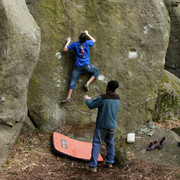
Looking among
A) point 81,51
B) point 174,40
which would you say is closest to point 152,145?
point 81,51

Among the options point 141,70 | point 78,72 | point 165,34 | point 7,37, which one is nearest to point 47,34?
point 78,72

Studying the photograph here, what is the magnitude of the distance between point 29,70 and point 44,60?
1.23m

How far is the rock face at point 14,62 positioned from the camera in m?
4.72

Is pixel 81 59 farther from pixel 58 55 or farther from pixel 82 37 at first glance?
pixel 58 55

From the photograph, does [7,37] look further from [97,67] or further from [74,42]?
[97,67]

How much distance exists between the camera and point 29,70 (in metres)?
5.32

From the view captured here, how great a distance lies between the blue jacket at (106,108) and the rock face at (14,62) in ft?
4.63

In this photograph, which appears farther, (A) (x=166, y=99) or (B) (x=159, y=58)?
(A) (x=166, y=99)

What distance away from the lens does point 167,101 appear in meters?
8.23

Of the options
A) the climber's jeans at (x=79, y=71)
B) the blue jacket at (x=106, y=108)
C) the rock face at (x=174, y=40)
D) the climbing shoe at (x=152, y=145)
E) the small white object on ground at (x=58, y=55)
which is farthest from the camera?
the rock face at (x=174, y=40)

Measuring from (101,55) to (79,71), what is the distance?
0.70m

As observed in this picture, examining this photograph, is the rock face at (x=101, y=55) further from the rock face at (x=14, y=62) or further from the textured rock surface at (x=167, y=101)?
the textured rock surface at (x=167, y=101)

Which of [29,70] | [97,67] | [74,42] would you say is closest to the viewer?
[29,70]

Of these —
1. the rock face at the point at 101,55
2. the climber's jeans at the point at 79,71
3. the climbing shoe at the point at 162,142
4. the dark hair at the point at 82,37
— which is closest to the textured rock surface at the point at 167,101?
the rock face at the point at 101,55
